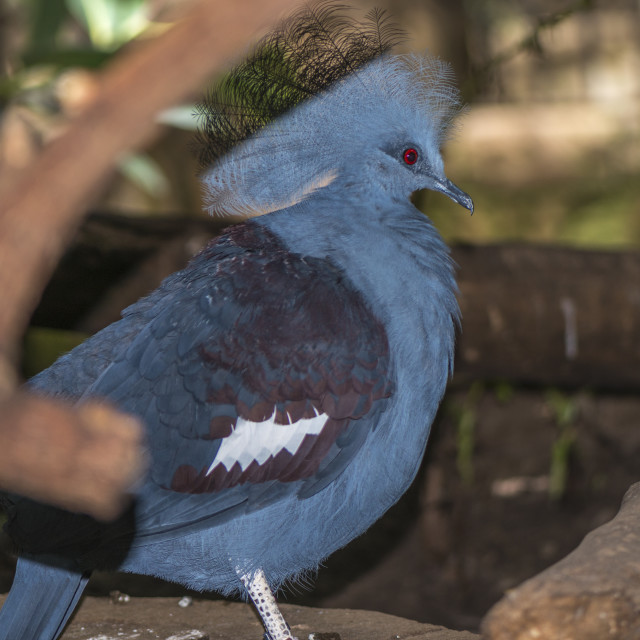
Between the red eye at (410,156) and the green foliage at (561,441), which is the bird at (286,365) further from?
the green foliage at (561,441)

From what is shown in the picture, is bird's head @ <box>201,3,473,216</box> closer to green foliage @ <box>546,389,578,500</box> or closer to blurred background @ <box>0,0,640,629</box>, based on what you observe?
blurred background @ <box>0,0,640,629</box>

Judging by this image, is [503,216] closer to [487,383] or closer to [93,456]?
[487,383]

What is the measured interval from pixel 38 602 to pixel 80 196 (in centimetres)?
168

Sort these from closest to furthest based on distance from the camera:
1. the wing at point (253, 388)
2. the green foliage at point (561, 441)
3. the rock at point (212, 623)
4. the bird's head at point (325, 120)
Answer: the wing at point (253, 388) < the bird's head at point (325, 120) < the rock at point (212, 623) < the green foliage at point (561, 441)

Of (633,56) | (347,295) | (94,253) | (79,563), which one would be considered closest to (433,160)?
(347,295)

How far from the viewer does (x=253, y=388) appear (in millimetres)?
2314

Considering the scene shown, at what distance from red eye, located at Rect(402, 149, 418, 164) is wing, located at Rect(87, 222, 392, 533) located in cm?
47

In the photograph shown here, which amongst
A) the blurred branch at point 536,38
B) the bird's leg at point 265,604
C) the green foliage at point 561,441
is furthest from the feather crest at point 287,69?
the green foliage at point 561,441

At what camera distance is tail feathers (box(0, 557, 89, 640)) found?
2.33 meters

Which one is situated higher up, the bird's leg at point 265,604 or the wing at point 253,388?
the wing at point 253,388

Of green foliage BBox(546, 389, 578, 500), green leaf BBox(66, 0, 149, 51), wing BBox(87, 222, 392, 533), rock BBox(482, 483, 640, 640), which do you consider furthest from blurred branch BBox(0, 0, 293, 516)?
green foliage BBox(546, 389, 578, 500)

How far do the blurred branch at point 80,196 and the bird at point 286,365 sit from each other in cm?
130

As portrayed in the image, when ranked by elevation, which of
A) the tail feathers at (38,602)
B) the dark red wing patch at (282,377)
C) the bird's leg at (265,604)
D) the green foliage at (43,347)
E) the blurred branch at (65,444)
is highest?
the blurred branch at (65,444)

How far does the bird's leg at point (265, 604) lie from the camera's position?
248 cm
